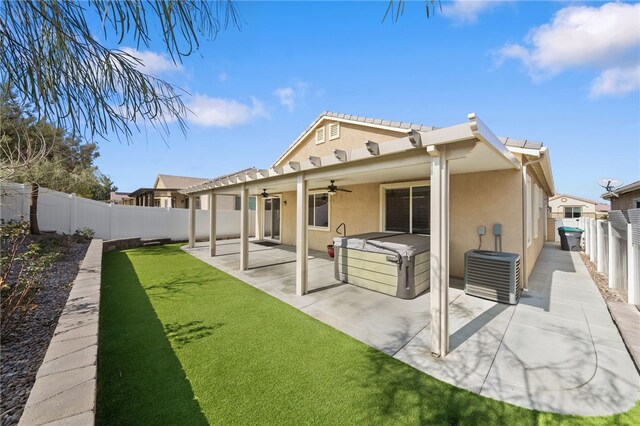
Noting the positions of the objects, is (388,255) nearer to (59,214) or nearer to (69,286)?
(69,286)

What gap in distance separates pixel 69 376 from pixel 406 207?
310 inches

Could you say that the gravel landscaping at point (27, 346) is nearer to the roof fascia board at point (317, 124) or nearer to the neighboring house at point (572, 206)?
the roof fascia board at point (317, 124)

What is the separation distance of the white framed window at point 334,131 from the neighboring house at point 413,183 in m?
0.04

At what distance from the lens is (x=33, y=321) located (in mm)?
3920

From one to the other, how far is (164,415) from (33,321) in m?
3.07

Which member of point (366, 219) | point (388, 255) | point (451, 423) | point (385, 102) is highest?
point (385, 102)

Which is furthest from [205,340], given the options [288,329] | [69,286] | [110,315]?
[69,286]

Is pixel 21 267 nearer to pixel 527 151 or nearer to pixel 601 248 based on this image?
pixel 527 151

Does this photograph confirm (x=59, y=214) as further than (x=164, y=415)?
Yes

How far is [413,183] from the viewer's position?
26.2 ft

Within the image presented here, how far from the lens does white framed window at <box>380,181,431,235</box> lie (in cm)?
782

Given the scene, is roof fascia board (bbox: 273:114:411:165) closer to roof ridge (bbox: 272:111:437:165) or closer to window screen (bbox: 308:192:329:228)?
roof ridge (bbox: 272:111:437:165)

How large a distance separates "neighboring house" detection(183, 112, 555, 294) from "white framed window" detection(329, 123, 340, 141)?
0.14 feet

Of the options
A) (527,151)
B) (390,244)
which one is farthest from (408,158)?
(527,151)
